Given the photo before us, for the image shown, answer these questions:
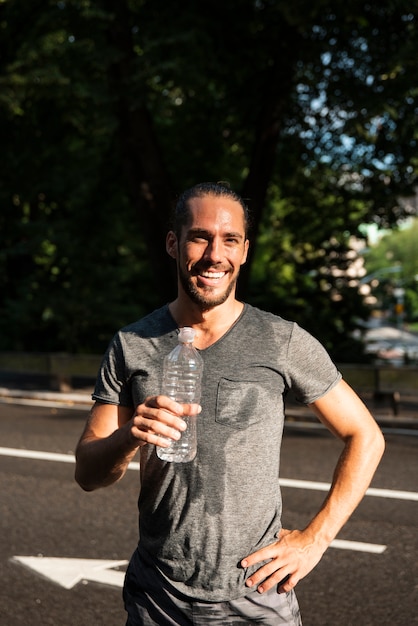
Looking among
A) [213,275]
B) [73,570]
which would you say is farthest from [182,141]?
[213,275]

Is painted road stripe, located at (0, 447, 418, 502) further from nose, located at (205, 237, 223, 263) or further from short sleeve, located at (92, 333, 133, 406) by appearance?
nose, located at (205, 237, 223, 263)

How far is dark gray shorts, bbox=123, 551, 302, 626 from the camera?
8.21 ft

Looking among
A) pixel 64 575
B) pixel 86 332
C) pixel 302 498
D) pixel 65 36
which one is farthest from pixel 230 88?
pixel 64 575

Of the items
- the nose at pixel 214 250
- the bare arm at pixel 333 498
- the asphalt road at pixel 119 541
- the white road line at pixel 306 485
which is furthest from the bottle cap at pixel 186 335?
the white road line at pixel 306 485

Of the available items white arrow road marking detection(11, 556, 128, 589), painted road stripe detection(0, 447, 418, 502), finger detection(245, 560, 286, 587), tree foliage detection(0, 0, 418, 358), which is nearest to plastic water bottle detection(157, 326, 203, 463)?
finger detection(245, 560, 286, 587)

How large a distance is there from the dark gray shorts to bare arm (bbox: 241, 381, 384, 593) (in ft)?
0.21

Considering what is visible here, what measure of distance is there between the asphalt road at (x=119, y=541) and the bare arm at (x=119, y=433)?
286cm

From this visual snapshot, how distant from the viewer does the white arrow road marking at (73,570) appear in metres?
5.73

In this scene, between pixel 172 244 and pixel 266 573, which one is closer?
pixel 266 573

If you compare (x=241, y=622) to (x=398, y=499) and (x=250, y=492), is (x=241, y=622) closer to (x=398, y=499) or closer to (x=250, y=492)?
(x=250, y=492)

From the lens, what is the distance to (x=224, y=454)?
2.47 m

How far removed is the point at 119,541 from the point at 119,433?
447 centimetres

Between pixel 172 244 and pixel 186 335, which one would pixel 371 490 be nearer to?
pixel 172 244

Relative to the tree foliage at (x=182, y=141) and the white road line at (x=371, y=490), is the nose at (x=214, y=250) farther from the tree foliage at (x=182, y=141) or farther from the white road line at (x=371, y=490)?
the tree foliage at (x=182, y=141)
